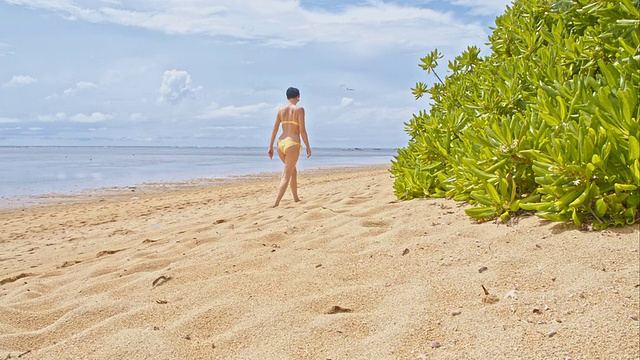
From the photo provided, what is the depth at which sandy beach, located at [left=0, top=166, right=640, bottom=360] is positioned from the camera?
6.88ft

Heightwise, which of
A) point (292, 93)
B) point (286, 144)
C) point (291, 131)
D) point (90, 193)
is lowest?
point (90, 193)

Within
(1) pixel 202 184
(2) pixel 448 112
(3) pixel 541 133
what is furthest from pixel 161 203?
(3) pixel 541 133

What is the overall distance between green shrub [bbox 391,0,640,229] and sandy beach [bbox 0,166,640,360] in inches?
8.0

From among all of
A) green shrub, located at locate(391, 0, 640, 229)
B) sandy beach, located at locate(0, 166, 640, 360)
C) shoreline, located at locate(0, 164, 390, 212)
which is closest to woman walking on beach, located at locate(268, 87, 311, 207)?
green shrub, located at locate(391, 0, 640, 229)

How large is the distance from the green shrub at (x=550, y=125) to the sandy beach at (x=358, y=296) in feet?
0.67

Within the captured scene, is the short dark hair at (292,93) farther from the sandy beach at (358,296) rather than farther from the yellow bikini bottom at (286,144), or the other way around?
the sandy beach at (358,296)

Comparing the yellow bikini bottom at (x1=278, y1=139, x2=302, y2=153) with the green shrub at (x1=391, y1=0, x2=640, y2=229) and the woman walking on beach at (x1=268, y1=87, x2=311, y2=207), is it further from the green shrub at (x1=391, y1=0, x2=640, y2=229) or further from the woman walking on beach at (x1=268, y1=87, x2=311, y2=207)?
the green shrub at (x1=391, y1=0, x2=640, y2=229)

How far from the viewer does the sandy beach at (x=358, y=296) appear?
82.5 inches

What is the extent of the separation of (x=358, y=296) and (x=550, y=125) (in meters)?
1.56

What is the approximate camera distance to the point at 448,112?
15.4 ft

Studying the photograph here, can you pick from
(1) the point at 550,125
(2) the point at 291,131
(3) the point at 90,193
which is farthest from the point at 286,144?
(3) the point at 90,193

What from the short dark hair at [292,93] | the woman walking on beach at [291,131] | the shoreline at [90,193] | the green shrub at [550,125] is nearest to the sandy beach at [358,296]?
the green shrub at [550,125]

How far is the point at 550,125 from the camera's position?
10.1ft

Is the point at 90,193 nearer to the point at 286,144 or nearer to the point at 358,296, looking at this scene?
the point at 286,144
